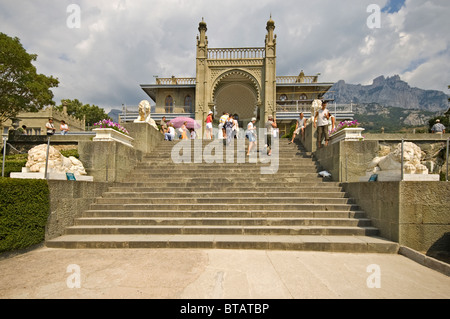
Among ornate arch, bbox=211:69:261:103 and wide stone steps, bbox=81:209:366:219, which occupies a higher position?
ornate arch, bbox=211:69:261:103

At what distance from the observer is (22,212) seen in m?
4.38

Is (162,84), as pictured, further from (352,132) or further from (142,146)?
(352,132)

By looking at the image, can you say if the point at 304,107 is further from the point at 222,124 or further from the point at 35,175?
the point at 35,175

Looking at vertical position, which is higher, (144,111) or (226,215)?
(144,111)

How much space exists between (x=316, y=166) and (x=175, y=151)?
241 inches

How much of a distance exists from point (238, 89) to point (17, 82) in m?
19.1

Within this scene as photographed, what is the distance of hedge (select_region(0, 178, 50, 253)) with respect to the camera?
4.11 m

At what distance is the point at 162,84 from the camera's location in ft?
86.0

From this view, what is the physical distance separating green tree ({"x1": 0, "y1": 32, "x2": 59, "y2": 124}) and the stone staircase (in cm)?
1479

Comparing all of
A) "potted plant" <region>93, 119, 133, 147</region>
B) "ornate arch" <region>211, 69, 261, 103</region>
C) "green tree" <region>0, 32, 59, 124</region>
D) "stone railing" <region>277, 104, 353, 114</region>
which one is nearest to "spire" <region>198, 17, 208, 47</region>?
"ornate arch" <region>211, 69, 261, 103</region>

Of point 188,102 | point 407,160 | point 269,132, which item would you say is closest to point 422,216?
point 407,160

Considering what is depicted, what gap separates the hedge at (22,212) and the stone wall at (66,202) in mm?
219

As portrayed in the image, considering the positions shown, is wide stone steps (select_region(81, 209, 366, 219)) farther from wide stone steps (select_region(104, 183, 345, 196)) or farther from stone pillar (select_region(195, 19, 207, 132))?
stone pillar (select_region(195, 19, 207, 132))
